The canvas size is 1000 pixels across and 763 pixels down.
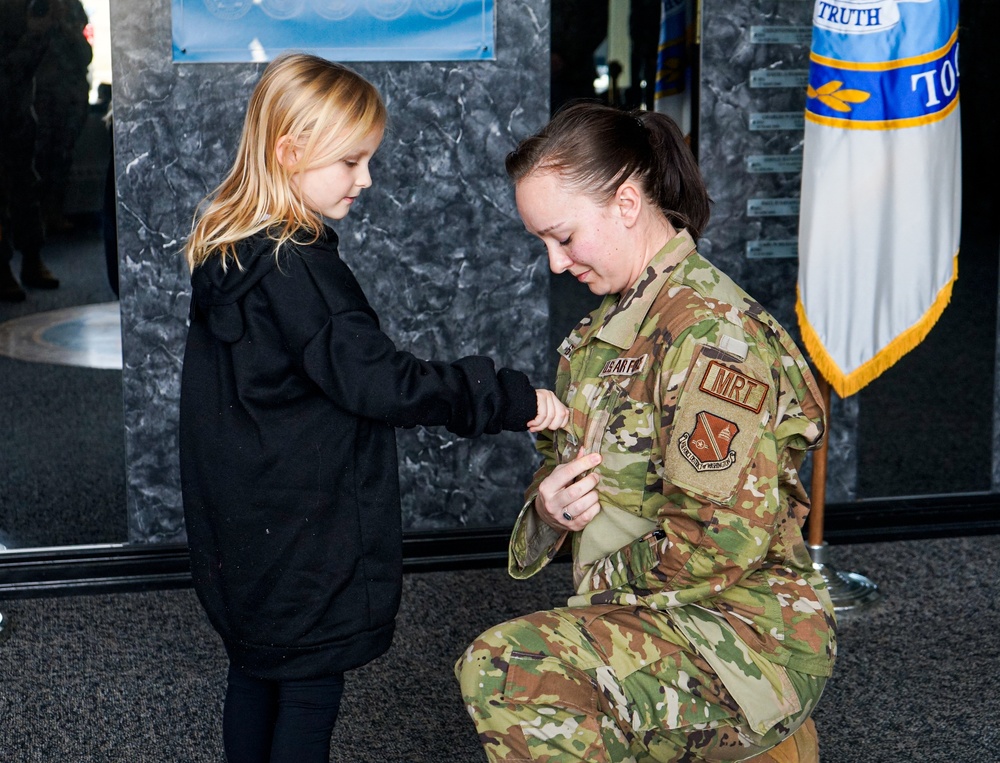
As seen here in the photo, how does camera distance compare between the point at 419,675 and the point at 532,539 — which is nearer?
the point at 532,539

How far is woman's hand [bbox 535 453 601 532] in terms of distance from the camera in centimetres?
180

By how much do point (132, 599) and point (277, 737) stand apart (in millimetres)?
1423

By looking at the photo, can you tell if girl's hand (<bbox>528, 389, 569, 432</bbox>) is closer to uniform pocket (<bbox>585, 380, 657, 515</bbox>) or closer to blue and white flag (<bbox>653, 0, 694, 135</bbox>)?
uniform pocket (<bbox>585, 380, 657, 515</bbox>)

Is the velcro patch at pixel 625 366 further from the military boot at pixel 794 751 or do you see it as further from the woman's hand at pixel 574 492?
the military boot at pixel 794 751

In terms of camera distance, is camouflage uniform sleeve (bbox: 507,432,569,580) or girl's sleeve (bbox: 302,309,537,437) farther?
camouflage uniform sleeve (bbox: 507,432,569,580)

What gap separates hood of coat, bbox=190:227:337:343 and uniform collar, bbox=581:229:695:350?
18.1 inches

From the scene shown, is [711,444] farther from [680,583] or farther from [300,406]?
[300,406]

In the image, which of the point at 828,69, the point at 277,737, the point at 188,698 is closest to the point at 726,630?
the point at 277,737

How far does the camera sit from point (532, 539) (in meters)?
1.98

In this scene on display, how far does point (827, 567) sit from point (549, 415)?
1556 mm

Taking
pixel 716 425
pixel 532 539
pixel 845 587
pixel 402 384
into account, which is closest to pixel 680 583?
pixel 716 425

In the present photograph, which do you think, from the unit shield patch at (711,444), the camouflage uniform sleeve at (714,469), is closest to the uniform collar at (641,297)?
the camouflage uniform sleeve at (714,469)

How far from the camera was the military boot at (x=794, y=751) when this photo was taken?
6.15ft

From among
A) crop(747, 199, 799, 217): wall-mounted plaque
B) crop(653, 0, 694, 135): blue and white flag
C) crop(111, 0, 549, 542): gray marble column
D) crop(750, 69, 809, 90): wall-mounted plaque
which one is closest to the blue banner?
crop(111, 0, 549, 542): gray marble column
